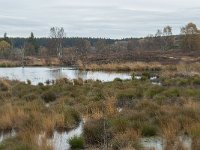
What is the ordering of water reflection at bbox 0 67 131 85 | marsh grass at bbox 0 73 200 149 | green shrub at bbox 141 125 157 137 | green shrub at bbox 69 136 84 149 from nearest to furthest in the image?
marsh grass at bbox 0 73 200 149 < green shrub at bbox 69 136 84 149 < green shrub at bbox 141 125 157 137 < water reflection at bbox 0 67 131 85

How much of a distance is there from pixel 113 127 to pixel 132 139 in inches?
44.9

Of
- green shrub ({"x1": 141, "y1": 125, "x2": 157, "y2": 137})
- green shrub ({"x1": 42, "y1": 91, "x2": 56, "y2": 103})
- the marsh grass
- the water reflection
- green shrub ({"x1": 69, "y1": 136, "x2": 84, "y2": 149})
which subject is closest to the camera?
the marsh grass

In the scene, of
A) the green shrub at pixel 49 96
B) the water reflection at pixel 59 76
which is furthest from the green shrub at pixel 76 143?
the water reflection at pixel 59 76

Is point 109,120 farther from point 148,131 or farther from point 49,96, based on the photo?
point 49,96

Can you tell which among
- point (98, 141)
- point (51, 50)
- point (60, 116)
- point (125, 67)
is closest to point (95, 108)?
point (60, 116)

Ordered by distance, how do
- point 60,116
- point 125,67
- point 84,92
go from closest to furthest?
1. point 60,116
2. point 84,92
3. point 125,67

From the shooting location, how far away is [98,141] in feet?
34.2

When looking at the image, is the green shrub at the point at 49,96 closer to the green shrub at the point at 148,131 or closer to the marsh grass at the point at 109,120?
the marsh grass at the point at 109,120

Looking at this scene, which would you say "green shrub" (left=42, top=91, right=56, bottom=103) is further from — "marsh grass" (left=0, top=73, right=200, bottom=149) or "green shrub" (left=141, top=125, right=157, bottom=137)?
"green shrub" (left=141, top=125, right=157, bottom=137)

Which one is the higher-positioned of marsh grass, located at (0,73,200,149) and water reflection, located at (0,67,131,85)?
marsh grass, located at (0,73,200,149)

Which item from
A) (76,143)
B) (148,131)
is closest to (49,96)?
(148,131)

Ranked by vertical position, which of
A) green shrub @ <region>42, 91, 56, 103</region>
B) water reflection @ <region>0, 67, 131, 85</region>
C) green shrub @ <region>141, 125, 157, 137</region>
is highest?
green shrub @ <region>141, 125, 157, 137</region>

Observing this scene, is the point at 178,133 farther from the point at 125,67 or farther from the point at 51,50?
the point at 51,50

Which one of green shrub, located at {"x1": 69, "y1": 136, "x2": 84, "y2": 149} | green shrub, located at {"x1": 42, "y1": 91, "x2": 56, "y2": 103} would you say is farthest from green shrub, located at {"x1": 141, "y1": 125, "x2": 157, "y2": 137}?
green shrub, located at {"x1": 42, "y1": 91, "x2": 56, "y2": 103}
